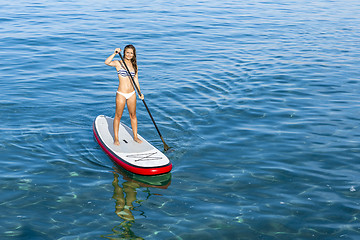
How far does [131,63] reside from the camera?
11.1 m

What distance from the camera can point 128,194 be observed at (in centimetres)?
985

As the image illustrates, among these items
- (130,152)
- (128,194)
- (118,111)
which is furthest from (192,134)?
(128,194)

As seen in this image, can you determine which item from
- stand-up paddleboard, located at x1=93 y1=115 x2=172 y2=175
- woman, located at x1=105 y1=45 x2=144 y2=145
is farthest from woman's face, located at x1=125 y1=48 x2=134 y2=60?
stand-up paddleboard, located at x1=93 y1=115 x2=172 y2=175

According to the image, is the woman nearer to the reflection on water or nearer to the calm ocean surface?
the calm ocean surface

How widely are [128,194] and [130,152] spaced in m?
1.58

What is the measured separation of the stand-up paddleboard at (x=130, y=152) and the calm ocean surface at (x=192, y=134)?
11.0 inches

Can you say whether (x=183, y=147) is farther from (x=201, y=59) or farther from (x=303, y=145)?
(x=201, y=59)

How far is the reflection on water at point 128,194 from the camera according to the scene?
8484 mm

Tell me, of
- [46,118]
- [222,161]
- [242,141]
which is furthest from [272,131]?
[46,118]

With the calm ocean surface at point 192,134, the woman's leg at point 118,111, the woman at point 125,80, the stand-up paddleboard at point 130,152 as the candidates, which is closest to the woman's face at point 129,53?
the woman at point 125,80

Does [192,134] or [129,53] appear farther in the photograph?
[192,134]

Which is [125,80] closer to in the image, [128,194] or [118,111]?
[118,111]

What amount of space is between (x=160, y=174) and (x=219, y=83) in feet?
25.0

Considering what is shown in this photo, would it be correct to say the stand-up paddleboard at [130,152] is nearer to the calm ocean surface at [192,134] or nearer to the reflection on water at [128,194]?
the reflection on water at [128,194]
